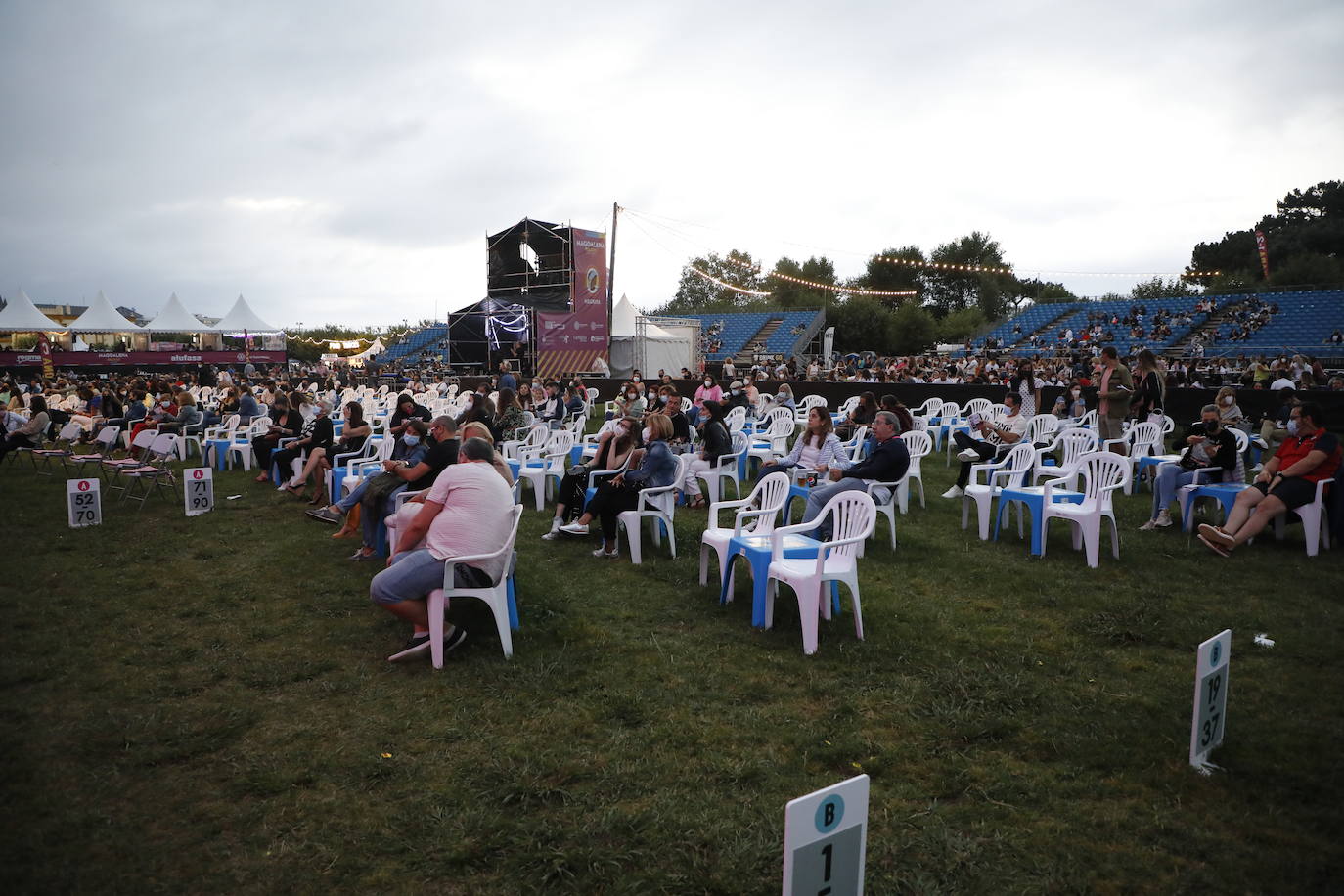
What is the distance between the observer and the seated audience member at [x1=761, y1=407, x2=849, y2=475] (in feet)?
23.1

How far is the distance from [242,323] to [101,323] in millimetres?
6283

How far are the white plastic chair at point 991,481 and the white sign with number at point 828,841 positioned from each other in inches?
213

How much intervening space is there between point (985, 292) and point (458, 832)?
61421mm

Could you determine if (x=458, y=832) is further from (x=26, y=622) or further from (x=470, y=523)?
(x=26, y=622)

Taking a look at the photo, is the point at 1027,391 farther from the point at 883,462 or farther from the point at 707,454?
the point at 883,462

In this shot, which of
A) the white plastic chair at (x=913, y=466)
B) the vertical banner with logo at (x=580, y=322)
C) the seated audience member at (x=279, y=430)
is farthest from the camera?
the vertical banner with logo at (x=580, y=322)

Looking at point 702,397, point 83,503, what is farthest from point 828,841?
point 702,397

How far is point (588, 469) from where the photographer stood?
7.33 metres

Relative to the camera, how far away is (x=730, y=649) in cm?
449

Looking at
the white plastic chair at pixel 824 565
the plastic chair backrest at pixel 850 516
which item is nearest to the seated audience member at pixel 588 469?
the white plastic chair at pixel 824 565

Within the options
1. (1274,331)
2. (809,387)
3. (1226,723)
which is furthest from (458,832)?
(1274,331)

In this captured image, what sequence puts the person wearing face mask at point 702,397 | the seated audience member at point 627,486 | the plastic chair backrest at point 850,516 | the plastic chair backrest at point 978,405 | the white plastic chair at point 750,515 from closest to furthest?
1. the plastic chair backrest at point 850,516
2. the white plastic chair at point 750,515
3. the seated audience member at point 627,486
4. the person wearing face mask at point 702,397
5. the plastic chair backrest at point 978,405

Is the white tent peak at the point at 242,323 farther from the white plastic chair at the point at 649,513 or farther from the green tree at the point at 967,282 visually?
the green tree at the point at 967,282

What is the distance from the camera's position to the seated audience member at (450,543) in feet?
13.8
